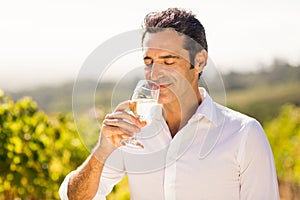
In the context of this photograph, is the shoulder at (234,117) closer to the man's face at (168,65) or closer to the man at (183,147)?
the man at (183,147)

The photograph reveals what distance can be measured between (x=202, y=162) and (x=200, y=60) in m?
0.45

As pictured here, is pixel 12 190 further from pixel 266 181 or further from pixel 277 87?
pixel 277 87

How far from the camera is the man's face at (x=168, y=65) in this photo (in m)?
2.47

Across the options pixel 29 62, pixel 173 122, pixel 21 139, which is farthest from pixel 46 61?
pixel 173 122

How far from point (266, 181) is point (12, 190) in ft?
10.4

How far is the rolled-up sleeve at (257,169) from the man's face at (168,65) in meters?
0.36

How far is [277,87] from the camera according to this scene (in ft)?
112

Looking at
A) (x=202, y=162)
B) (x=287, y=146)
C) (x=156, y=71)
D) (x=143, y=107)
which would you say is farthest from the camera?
(x=287, y=146)

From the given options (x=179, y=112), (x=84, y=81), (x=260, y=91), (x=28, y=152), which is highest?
(x=84, y=81)

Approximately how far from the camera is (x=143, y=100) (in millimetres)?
2211

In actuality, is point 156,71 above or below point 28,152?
above

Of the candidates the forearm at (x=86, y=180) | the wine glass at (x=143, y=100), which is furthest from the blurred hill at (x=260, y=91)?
the wine glass at (x=143, y=100)

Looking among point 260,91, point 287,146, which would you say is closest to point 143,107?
point 287,146

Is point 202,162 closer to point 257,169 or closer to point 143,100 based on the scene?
point 257,169
